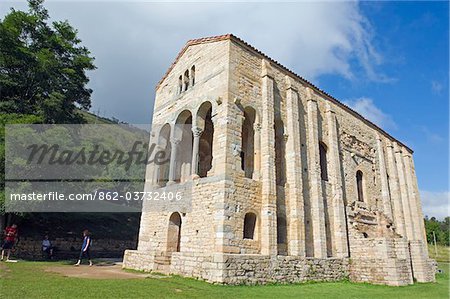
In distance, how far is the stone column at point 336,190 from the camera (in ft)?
52.3

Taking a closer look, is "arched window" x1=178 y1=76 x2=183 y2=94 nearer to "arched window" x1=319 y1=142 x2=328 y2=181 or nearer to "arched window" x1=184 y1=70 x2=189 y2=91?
"arched window" x1=184 y1=70 x2=189 y2=91

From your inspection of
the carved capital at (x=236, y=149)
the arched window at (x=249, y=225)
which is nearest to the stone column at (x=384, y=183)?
the arched window at (x=249, y=225)

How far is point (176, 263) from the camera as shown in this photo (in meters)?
11.4

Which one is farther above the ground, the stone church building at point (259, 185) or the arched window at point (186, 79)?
the arched window at point (186, 79)

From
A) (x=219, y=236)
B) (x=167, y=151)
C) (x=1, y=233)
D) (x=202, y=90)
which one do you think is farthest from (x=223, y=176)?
(x=1, y=233)

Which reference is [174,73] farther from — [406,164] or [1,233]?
[406,164]

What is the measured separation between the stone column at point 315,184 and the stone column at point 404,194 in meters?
12.1

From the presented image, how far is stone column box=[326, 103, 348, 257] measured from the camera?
52.3ft

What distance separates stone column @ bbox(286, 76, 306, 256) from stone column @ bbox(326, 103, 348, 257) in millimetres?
3464

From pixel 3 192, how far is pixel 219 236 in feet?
32.6

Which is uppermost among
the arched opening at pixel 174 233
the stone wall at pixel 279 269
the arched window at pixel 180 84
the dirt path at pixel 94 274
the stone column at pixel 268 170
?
the arched window at pixel 180 84

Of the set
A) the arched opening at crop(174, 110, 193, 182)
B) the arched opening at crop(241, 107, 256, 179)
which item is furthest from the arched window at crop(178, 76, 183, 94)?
the arched opening at crop(241, 107, 256, 179)

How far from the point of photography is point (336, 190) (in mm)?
17188

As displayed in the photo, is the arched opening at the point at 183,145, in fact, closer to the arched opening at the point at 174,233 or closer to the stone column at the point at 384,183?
the arched opening at the point at 174,233
